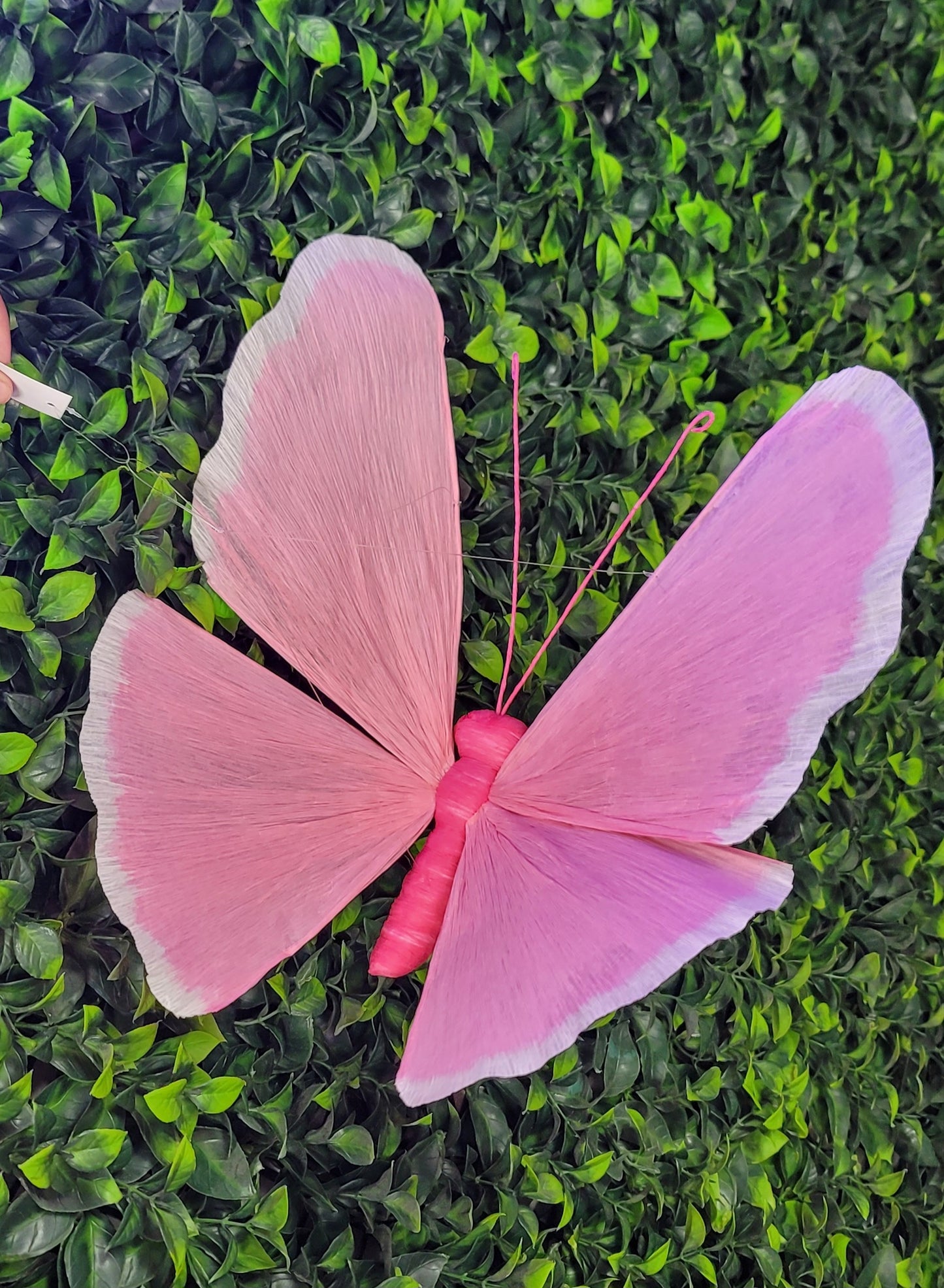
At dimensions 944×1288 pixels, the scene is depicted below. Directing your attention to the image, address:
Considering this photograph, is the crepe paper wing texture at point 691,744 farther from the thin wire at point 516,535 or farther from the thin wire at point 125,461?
the thin wire at point 125,461

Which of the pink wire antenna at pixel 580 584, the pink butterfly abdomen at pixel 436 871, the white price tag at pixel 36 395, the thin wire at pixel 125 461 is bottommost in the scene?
the pink butterfly abdomen at pixel 436 871

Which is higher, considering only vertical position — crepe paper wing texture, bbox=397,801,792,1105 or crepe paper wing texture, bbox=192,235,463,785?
crepe paper wing texture, bbox=192,235,463,785

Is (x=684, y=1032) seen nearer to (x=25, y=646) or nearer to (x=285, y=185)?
(x=25, y=646)

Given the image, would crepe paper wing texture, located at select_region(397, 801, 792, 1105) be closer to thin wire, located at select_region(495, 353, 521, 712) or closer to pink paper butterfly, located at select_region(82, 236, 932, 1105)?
pink paper butterfly, located at select_region(82, 236, 932, 1105)

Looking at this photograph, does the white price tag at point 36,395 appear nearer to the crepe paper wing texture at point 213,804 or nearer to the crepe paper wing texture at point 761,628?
the crepe paper wing texture at point 213,804

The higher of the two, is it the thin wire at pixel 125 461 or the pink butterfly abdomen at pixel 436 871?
the thin wire at pixel 125 461

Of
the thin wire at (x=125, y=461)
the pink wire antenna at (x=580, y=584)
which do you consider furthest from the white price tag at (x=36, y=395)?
the pink wire antenna at (x=580, y=584)

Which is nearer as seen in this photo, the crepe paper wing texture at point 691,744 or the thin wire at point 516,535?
the crepe paper wing texture at point 691,744

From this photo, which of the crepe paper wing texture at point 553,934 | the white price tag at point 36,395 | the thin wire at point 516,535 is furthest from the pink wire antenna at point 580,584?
the white price tag at point 36,395

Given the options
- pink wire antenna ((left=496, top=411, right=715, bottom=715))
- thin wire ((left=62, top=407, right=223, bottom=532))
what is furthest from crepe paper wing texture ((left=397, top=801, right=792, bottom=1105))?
thin wire ((left=62, top=407, right=223, bottom=532))
